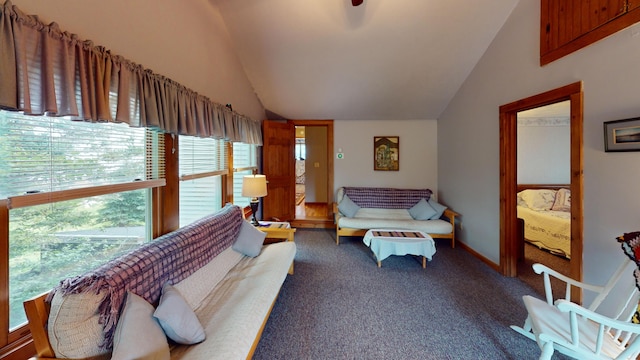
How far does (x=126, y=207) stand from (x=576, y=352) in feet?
9.54

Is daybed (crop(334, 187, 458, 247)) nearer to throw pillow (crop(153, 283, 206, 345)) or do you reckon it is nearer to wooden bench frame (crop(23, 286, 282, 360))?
throw pillow (crop(153, 283, 206, 345))

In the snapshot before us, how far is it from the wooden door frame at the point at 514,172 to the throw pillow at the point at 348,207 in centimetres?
212

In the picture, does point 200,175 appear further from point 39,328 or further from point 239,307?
point 39,328

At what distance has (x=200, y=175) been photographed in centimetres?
264

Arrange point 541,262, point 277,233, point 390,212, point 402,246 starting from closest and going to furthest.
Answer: point 277,233 → point 402,246 → point 541,262 → point 390,212

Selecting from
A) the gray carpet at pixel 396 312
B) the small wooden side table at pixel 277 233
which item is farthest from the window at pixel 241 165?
the gray carpet at pixel 396 312

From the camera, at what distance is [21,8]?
3.63 ft

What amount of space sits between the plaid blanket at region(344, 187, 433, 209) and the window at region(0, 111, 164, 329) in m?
3.49

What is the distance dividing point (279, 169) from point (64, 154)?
330 cm

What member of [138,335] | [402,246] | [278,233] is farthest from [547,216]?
[138,335]

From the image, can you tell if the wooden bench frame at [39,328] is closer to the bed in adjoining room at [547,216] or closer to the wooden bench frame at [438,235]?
the wooden bench frame at [438,235]

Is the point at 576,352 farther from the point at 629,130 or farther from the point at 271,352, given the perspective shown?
the point at 271,352

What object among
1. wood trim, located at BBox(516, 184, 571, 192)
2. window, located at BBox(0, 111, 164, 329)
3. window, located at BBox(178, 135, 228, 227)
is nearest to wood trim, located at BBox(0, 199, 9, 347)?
window, located at BBox(0, 111, 164, 329)

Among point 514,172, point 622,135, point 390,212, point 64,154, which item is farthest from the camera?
point 390,212
